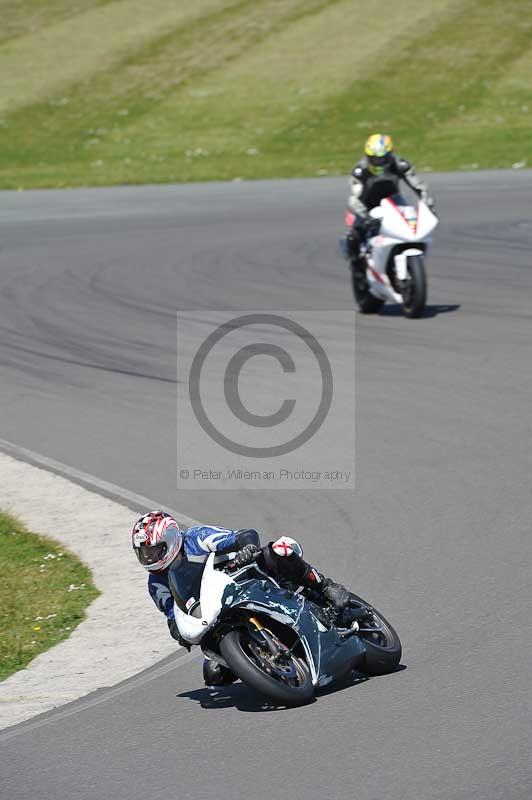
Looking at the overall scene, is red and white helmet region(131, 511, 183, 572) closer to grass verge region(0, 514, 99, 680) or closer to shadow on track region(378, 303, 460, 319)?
grass verge region(0, 514, 99, 680)

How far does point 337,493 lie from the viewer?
1003cm

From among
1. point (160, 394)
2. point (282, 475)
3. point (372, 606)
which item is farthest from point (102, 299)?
point (372, 606)

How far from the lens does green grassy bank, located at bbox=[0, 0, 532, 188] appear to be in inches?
1414

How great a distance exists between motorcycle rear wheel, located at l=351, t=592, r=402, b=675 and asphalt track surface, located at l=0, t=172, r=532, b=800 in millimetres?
111

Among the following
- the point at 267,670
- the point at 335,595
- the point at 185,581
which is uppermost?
the point at 185,581

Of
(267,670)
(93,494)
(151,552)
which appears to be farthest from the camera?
(93,494)

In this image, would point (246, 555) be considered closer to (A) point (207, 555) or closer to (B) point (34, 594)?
(A) point (207, 555)

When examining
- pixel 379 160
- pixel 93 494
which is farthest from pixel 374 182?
pixel 93 494

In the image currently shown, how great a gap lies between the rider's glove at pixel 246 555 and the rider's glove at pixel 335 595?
0.46 meters

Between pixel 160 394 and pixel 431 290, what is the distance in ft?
19.1

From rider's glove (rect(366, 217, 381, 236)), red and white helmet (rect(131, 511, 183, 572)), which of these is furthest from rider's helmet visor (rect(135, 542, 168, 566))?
rider's glove (rect(366, 217, 381, 236))

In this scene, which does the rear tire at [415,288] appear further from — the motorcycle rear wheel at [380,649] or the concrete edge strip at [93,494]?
the motorcycle rear wheel at [380,649]

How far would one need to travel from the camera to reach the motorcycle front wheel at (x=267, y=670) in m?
6.40

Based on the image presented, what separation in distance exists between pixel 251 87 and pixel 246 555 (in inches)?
1538
